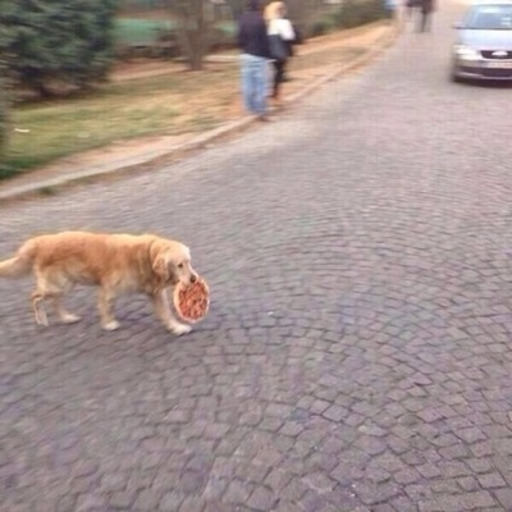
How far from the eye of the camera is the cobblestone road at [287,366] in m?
3.54

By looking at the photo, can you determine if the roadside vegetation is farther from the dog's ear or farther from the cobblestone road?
the dog's ear

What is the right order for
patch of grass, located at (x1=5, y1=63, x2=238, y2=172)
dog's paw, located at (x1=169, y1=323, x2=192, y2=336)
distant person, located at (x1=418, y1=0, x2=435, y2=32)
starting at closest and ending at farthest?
dog's paw, located at (x1=169, y1=323, x2=192, y2=336) → patch of grass, located at (x1=5, y1=63, x2=238, y2=172) → distant person, located at (x1=418, y1=0, x2=435, y2=32)

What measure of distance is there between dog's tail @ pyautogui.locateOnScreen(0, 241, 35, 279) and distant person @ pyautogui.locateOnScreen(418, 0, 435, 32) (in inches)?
1042

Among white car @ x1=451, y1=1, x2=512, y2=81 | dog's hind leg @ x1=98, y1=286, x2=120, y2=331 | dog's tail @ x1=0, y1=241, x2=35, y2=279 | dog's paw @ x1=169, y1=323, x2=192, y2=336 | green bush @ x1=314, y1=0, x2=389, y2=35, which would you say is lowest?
green bush @ x1=314, y1=0, x2=389, y2=35

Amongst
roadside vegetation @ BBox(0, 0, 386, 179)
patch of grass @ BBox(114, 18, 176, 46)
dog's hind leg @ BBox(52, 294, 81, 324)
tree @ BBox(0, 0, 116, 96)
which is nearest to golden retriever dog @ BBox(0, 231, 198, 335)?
dog's hind leg @ BBox(52, 294, 81, 324)

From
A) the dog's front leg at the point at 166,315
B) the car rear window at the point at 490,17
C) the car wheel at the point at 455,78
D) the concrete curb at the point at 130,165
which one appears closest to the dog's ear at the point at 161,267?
the dog's front leg at the point at 166,315

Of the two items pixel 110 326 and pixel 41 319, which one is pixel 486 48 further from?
pixel 41 319

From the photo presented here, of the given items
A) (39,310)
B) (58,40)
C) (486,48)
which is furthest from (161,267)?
(486,48)

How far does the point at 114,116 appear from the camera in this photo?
13.8m

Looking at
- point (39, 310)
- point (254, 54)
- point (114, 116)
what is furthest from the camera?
point (114, 116)

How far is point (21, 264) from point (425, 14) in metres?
26.7

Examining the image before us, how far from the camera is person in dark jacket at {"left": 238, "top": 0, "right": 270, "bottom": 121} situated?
12.2 m

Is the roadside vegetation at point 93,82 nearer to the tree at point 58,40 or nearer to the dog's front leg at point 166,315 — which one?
the tree at point 58,40

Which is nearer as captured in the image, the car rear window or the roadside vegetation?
the roadside vegetation
